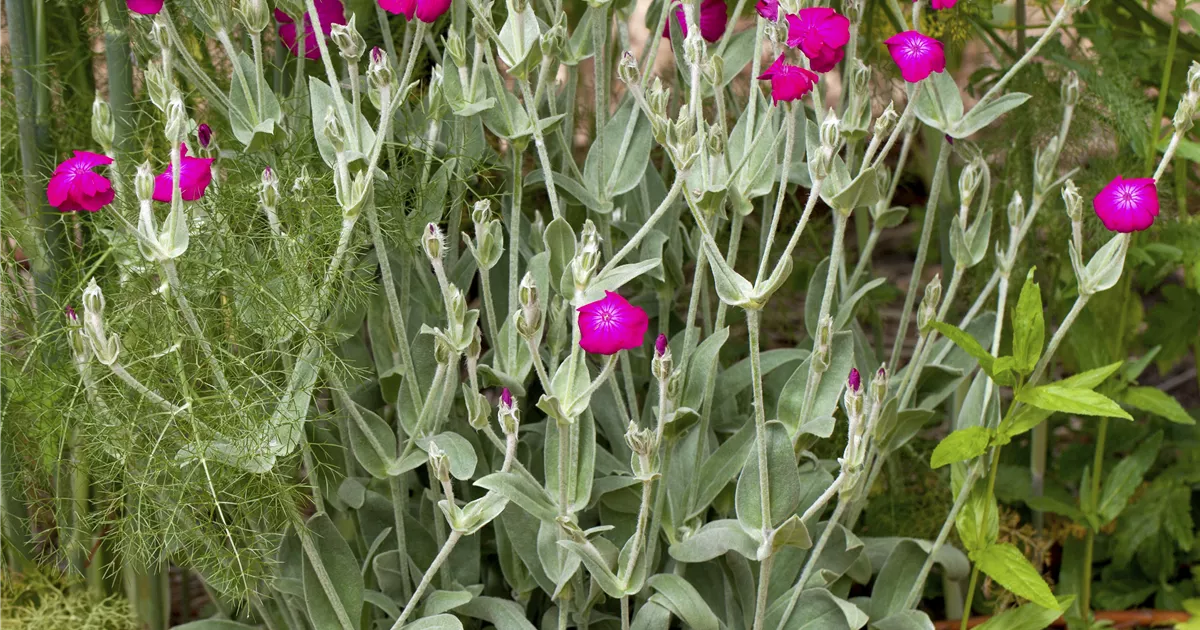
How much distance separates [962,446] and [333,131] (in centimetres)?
51

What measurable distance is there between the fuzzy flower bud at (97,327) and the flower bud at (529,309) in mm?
251

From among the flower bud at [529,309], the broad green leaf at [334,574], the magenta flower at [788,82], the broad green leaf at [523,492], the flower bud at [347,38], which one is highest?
the magenta flower at [788,82]

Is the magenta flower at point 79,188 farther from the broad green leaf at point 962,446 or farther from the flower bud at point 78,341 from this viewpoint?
the broad green leaf at point 962,446

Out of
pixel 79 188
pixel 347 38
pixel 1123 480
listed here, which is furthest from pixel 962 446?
pixel 79 188

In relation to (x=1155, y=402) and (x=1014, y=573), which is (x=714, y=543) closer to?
(x=1014, y=573)

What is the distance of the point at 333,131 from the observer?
79 centimetres

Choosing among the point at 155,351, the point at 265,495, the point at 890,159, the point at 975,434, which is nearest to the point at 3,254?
the point at 155,351

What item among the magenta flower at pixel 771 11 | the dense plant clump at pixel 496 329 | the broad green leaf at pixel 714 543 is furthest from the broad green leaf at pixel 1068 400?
the magenta flower at pixel 771 11

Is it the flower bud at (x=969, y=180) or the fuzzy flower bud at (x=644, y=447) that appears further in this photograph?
the flower bud at (x=969, y=180)

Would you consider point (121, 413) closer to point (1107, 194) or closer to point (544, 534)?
point (544, 534)

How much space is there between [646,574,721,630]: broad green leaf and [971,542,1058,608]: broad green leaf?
0.22m

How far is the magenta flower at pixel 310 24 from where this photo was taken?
36.2 inches

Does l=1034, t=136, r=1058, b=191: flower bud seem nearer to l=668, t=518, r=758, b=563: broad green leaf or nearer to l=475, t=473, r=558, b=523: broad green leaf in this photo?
l=668, t=518, r=758, b=563: broad green leaf

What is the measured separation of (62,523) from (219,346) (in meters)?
0.26
